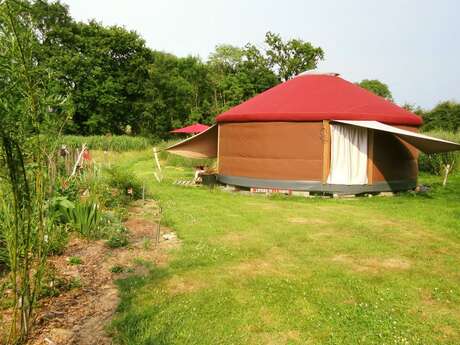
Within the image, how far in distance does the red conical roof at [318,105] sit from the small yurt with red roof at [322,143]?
0.02 meters

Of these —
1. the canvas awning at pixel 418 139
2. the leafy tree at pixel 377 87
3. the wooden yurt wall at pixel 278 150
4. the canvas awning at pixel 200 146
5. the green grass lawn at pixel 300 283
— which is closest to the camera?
the green grass lawn at pixel 300 283

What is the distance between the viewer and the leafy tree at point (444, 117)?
1119 inches

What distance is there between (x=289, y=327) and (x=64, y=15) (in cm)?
3597

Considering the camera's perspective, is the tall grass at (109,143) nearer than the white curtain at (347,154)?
No

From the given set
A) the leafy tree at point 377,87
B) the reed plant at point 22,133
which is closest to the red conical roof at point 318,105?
the reed plant at point 22,133

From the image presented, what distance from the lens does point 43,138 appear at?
268 cm

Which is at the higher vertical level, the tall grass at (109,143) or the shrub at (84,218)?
the tall grass at (109,143)

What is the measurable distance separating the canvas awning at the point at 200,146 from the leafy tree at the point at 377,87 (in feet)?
167

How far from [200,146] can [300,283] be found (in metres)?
8.63

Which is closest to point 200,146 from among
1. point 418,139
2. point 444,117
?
point 418,139

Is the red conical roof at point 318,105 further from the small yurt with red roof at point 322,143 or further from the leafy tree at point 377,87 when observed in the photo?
the leafy tree at point 377,87

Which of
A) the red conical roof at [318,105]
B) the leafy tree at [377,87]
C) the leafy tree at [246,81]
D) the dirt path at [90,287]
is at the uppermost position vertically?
the leafy tree at [377,87]

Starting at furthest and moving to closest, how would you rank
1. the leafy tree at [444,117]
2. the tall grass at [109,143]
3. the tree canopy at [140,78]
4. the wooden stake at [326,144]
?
the tree canopy at [140,78] < the leafy tree at [444,117] < the tall grass at [109,143] < the wooden stake at [326,144]

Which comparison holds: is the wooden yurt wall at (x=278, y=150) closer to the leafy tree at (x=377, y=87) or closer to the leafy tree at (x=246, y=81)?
the leafy tree at (x=246, y=81)
